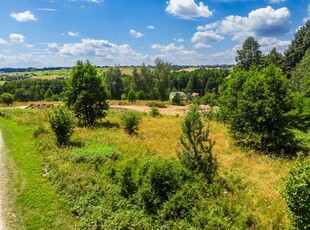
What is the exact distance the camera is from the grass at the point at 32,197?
9.55 metres

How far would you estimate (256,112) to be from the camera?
1780cm

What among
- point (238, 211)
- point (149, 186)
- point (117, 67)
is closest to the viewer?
point (238, 211)

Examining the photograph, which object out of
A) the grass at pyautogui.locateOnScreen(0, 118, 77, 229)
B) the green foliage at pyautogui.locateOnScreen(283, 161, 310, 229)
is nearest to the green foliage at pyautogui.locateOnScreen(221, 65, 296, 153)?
the green foliage at pyautogui.locateOnScreen(283, 161, 310, 229)

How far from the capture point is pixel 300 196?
631 cm

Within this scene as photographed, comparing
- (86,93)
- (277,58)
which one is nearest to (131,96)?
(86,93)

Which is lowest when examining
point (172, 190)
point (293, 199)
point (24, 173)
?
point (24, 173)

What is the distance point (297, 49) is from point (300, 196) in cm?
5700

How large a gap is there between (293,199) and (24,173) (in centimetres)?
1236

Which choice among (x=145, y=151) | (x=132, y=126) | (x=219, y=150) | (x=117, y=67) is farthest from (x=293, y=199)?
(x=117, y=67)

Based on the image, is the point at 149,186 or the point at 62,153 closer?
the point at 149,186

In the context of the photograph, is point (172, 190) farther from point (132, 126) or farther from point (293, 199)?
point (132, 126)

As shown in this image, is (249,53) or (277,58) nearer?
(249,53)

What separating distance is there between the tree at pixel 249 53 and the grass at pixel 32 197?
142 feet

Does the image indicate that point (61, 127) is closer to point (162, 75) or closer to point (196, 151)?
point (196, 151)
